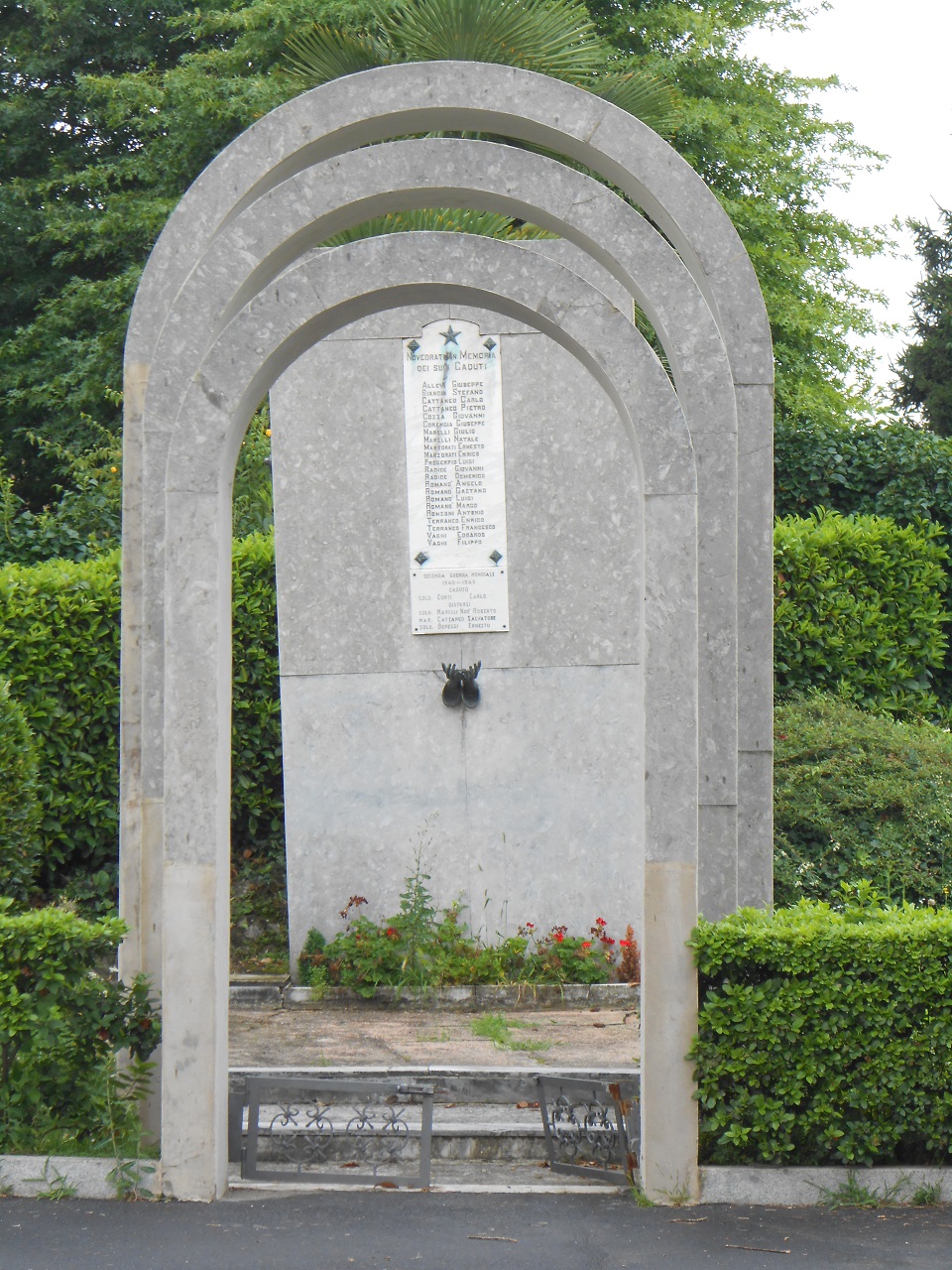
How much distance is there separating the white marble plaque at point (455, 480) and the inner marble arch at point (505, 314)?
2.65m

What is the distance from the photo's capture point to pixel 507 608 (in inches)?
297

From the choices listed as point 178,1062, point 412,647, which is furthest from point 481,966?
point 178,1062

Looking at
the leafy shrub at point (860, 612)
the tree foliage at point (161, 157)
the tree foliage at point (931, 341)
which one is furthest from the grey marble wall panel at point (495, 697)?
the tree foliage at point (931, 341)

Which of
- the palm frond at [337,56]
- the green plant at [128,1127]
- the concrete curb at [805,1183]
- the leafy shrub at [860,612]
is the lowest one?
the concrete curb at [805,1183]

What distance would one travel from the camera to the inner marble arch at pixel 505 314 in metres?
4.02

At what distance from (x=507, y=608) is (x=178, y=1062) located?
406 cm

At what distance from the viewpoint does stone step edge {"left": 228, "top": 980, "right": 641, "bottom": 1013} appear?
23.3 feet

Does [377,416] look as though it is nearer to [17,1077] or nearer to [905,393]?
[17,1077]

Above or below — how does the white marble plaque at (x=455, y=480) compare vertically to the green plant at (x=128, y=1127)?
above

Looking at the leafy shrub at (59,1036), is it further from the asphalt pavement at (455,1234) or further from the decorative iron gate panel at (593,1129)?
the decorative iron gate panel at (593,1129)

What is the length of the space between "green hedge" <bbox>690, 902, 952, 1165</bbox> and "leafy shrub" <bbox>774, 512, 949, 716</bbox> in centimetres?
516

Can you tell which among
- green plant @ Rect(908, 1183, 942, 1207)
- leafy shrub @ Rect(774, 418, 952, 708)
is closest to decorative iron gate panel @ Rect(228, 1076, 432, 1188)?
green plant @ Rect(908, 1183, 942, 1207)

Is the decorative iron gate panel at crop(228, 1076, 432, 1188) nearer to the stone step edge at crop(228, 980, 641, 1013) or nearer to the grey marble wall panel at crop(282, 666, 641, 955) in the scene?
the stone step edge at crop(228, 980, 641, 1013)

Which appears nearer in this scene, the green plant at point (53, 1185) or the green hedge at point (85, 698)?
the green plant at point (53, 1185)
